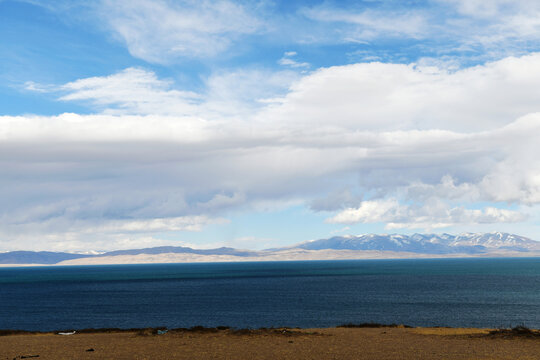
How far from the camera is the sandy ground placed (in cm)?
3366

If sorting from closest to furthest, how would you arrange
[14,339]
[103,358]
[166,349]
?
1. [103,358]
2. [166,349]
3. [14,339]

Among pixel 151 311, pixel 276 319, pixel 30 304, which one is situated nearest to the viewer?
pixel 276 319

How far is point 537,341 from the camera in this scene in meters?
38.2

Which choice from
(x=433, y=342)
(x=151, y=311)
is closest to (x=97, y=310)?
(x=151, y=311)

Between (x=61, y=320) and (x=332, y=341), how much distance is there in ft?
216

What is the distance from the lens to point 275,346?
37.3 metres

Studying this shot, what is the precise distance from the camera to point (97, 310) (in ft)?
339

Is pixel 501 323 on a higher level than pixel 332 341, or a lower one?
lower

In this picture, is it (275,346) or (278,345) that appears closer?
(275,346)

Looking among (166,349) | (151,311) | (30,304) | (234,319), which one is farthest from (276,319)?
(30,304)

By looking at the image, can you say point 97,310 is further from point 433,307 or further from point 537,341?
point 537,341

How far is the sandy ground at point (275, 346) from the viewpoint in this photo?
33.7 m

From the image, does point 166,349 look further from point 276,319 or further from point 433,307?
point 433,307

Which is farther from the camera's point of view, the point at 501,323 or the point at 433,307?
the point at 433,307
